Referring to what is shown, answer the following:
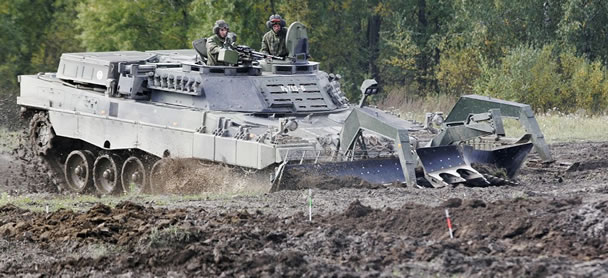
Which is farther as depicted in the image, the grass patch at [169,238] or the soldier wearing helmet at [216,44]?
the soldier wearing helmet at [216,44]

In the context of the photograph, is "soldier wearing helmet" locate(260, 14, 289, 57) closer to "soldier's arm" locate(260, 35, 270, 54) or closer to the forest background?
"soldier's arm" locate(260, 35, 270, 54)

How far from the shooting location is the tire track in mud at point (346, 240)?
9953mm

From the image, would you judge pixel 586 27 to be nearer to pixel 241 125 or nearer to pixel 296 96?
pixel 296 96

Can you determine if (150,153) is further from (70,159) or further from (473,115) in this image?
(473,115)

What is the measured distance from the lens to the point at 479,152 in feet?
54.4

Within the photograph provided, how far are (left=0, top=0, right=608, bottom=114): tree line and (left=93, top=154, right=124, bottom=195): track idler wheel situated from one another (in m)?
13.9

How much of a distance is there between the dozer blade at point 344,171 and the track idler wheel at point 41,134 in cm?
587

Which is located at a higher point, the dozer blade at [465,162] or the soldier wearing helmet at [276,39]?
the soldier wearing helmet at [276,39]

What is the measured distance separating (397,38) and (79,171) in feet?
60.2

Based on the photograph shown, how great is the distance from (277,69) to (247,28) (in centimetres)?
1520

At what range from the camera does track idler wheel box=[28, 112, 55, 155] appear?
20.2 metres

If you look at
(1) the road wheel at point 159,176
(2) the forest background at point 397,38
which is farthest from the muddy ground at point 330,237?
(2) the forest background at point 397,38

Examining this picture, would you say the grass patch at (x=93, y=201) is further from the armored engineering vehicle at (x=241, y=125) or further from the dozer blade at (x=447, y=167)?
the dozer blade at (x=447, y=167)

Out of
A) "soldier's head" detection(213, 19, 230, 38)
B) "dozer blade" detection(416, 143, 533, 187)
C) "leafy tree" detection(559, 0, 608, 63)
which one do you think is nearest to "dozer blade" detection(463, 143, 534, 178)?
"dozer blade" detection(416, 143, 533, 187)
